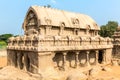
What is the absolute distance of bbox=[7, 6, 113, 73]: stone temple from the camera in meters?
20.5

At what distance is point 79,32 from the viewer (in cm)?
2862

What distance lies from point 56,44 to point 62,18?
6.99 meters

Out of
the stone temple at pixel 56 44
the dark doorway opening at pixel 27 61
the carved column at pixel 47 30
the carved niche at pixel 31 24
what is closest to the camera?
the stone temple at pixel 56 44

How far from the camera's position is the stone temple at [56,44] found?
806 inches

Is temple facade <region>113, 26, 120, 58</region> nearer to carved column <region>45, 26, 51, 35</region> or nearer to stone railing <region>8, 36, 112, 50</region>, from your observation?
stone railing <region>8, 36, 112, 50</region>

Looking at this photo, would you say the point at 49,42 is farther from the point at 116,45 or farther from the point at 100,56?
the point at 116,45

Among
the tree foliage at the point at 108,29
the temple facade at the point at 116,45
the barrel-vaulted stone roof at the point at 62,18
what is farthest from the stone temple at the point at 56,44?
the tree foliage at the point at 108,29

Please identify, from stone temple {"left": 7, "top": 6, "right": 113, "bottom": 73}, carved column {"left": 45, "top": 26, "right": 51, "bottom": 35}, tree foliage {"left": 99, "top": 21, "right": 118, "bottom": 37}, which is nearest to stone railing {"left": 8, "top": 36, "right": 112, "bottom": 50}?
→ stone temple {"left": 7, "top": 6, "right": 113, "bottom": 73}

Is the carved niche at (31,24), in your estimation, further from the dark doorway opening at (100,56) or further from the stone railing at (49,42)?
the dark doorway opening at (100,56)

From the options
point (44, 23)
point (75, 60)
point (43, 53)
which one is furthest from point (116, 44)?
point (43, 53)

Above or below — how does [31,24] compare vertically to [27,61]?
above

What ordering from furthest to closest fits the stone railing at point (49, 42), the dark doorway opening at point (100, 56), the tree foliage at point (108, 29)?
1. the tree foliage at point (108, 29)
2. the dark doorway opening at point (100, 56)
3. the stone railing at point (49, 42)

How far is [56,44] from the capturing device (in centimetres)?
2148

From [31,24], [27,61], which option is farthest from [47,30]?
[27,61]
